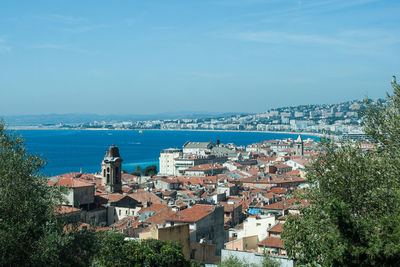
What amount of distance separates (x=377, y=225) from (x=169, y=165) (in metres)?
102

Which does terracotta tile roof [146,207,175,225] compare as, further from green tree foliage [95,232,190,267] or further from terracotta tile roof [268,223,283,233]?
green tree foliage [95,232,190,267]

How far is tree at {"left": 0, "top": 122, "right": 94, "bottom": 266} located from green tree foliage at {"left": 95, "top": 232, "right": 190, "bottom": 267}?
1.53 ft

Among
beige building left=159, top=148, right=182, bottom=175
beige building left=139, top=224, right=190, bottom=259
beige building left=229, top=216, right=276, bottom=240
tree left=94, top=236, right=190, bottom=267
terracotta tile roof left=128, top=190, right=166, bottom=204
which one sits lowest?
beige building left=159, top=148, right=182, bottom=175

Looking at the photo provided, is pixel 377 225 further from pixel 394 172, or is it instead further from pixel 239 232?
pixel 239 232

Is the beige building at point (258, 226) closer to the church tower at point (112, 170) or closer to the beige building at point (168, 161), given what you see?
the church tower at point (112, 170)

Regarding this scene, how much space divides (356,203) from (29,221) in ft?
26.8

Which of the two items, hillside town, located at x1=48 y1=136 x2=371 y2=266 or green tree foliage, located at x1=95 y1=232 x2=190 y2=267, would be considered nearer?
green tree foliage, located at x1=95 y1=232 x2=190 y2=267

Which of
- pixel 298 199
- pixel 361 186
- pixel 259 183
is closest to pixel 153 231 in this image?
pixel 298 199

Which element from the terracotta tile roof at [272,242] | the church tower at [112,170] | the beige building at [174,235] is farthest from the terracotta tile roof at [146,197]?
the beige building at [174,235]

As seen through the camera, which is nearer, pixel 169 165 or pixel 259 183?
pixel 259 183

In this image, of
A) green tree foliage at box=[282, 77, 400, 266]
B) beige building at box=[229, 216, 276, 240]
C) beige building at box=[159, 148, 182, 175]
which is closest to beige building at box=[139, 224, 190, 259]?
beige building at box=[229, 216, 276, 240]

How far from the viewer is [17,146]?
16.3 metres

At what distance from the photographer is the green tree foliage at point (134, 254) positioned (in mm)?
15125

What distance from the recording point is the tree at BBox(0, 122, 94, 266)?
13.3 m
